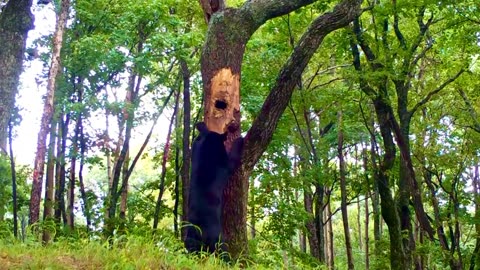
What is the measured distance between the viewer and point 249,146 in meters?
5.89

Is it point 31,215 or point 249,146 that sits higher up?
point 249,146

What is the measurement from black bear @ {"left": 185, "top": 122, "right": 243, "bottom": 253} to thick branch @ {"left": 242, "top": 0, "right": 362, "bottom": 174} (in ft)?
0.56

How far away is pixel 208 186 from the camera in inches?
214

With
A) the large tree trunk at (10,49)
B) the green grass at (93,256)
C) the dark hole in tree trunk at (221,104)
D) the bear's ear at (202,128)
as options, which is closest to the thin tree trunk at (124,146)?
the large tree trunk at (10,49)

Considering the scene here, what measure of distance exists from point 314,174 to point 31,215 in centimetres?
703

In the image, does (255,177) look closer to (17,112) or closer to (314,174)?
(314,174)

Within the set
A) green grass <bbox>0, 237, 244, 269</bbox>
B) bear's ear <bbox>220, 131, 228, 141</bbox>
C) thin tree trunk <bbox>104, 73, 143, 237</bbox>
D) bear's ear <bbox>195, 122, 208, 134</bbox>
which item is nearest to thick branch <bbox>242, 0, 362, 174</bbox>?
bear's ear <bbox>220, 131, 228, 141</bbox>

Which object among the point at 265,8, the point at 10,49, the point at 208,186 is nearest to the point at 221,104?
the point at 208,186

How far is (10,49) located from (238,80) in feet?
9.99

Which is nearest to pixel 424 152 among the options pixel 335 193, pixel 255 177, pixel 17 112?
pixel 255 177

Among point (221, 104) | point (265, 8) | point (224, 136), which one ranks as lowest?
point (224, 136)

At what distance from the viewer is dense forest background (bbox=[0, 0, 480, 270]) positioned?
621cm

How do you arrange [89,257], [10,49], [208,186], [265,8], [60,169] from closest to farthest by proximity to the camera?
[89,257] < [208,186] < [265,8] < [10,49] < [60,169]

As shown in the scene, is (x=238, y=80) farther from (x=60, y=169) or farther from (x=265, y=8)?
(x=60, y=169)
